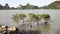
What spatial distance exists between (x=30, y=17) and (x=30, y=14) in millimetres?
24

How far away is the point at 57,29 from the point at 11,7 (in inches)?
16.0

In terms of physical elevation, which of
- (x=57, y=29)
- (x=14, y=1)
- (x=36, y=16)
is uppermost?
(x=14, y=1)

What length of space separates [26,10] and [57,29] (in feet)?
0.94

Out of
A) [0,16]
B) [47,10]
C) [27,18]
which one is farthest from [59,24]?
[0,16]

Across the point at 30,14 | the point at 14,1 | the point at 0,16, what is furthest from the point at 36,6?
the point at 0,16

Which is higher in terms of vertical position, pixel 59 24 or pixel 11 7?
pixel 11 7

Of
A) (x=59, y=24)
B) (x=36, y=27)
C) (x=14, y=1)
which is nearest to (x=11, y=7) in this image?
(x=14, y=1)

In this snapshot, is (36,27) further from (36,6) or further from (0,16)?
(0,16)

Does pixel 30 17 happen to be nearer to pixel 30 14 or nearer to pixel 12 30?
pixel 30 14

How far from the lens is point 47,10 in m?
0.93

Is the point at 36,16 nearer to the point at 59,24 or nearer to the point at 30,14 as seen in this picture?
the point at 30,14

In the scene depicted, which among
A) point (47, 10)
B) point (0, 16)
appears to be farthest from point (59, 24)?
point (0, 16)

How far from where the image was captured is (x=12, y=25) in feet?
3.11

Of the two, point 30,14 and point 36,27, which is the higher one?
point 30,14
